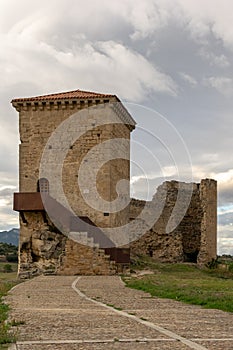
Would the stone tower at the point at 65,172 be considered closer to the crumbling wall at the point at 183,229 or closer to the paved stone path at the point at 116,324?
the crumbling wall at the point at 183,229

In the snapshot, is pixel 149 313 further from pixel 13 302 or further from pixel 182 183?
pixel 182 183

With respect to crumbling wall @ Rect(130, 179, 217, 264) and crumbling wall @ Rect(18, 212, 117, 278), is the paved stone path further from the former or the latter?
crumbling wall @ Rect(130, 179, 217, 264)

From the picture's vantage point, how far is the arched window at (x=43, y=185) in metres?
27.7

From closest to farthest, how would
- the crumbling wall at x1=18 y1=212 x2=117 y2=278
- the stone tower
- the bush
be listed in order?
the crumbling wall at x1=18 y1=212 x2=117 y2=278
the stone tower
the bush

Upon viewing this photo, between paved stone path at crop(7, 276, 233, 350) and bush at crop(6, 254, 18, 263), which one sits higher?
paved stone path at crop(7, 276, 233, 350)

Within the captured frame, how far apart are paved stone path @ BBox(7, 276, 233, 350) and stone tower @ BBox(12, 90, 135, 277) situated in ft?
41.9

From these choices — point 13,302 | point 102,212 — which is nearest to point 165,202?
point 102,212

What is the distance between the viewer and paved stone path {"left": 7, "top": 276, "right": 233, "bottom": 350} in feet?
21.1

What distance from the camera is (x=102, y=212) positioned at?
2688 centimetres


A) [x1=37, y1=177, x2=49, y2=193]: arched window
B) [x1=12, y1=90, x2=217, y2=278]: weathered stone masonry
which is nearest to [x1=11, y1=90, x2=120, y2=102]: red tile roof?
[x1=12, y1=90, x2=217, y2=278]: weathered stone masonry

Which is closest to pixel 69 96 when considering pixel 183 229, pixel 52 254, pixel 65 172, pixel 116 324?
pixel 65 172

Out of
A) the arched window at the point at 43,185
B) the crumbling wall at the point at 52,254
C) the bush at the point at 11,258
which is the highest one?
the arched window at the point at 43,185

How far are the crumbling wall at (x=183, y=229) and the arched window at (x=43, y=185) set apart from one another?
6.58m

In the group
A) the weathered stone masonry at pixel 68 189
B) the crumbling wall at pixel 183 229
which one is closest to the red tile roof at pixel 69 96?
the weathered stone masonry at pixel 68 189
